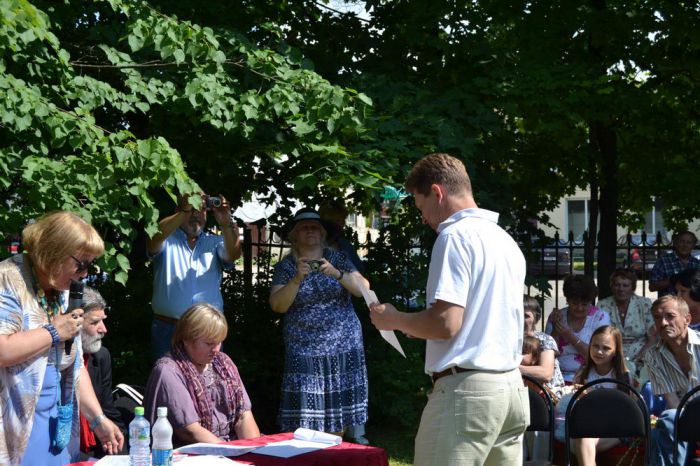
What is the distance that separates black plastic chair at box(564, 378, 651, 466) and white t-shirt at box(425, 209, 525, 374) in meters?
2.26

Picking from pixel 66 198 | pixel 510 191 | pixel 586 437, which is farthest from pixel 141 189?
pixel 510 191

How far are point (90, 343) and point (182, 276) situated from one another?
45.6 inches

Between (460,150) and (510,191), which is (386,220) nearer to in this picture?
(510,191)

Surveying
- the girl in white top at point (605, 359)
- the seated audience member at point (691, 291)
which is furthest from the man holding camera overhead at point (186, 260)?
the seated audience member at point (691, 291)

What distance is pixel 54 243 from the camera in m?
3.47

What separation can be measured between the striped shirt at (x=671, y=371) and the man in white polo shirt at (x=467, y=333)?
2927 mm

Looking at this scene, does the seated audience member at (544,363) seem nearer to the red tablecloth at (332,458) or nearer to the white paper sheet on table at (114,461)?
the red tablecloth at (332,458)

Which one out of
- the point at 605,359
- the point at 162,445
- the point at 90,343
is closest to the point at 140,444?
the point at 162,445

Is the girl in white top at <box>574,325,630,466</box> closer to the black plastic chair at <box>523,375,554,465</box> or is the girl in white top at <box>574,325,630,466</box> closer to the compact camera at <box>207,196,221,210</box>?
the black plastic chair at <box>523,375,554,465</box>

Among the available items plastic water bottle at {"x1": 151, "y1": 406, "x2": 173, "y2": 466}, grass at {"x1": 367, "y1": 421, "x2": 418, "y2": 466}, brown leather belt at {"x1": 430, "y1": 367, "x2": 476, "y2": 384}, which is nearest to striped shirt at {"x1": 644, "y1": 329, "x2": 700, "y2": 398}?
grass at {"x1": 367, "y1": 421, "x2": 418, "y2": 466}

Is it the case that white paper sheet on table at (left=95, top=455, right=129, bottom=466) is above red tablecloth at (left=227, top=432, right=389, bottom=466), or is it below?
above

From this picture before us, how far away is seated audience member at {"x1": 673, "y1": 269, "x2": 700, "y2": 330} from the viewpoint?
7043mm

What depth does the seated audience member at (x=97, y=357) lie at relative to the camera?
5.22m

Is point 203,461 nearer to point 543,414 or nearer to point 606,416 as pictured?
point 543,414
